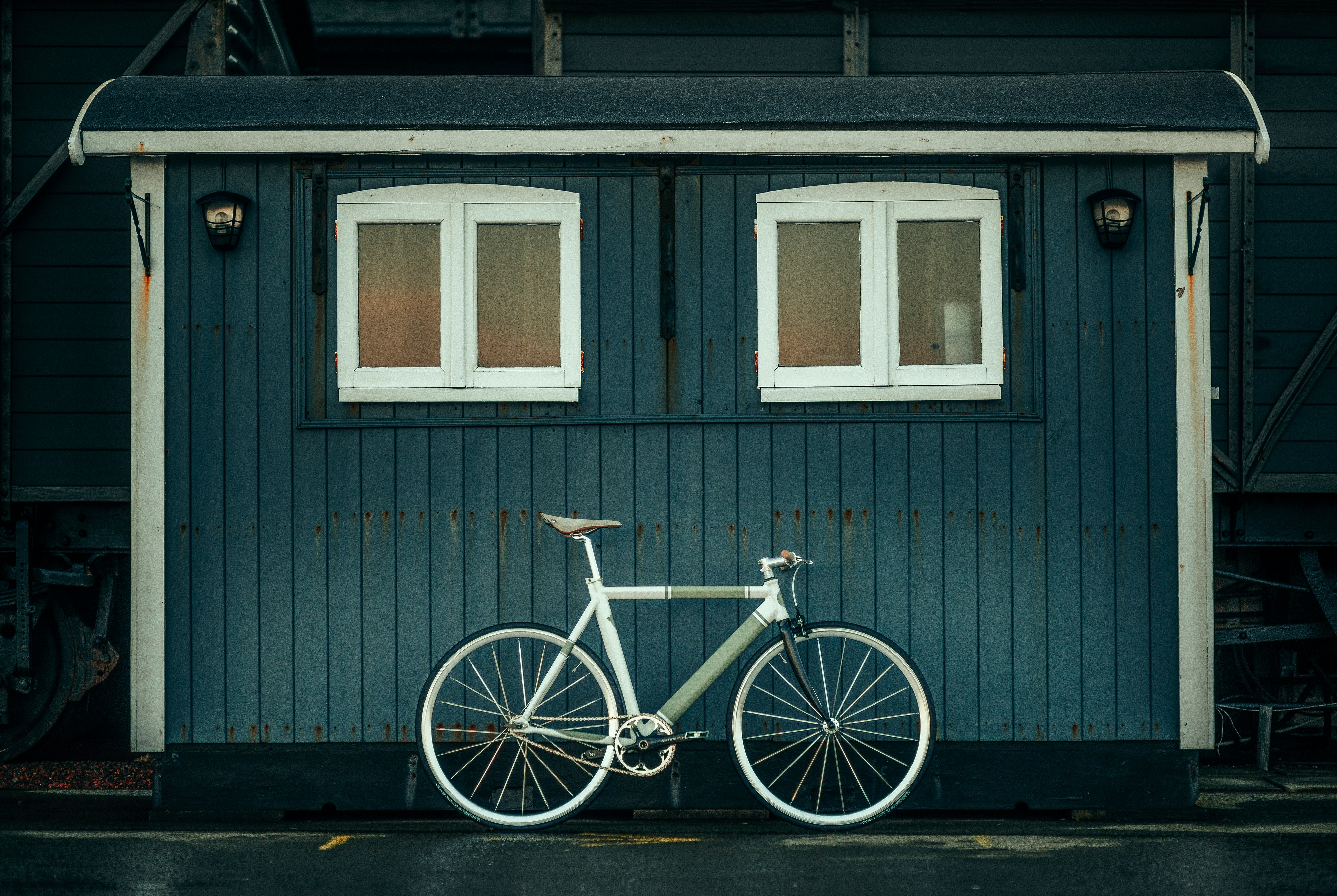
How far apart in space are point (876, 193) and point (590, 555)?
2.00 meters

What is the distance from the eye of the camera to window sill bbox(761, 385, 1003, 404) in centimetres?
468

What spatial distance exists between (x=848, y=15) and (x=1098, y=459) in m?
3.54

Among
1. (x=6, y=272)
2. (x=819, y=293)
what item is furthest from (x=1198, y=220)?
(x=6, y=272)

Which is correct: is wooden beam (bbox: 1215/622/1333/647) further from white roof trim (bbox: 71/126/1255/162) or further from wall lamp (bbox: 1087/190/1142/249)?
white roof trim (bbox: 71/126/1255/162)

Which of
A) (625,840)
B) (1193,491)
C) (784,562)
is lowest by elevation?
(625,840)

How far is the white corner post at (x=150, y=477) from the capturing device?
4625 mm

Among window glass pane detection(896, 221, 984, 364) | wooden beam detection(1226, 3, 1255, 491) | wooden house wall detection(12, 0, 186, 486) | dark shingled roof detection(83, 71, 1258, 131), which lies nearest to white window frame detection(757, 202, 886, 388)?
window glass pane detection(896, 221, 984, 364)

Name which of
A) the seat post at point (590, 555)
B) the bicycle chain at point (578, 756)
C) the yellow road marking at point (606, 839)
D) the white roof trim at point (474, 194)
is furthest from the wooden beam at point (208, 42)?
the yellow road marking at point (606, 839)

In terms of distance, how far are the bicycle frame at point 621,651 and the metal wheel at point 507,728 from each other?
0.06 meters

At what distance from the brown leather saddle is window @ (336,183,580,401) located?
1.87ft

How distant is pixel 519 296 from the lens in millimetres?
4762

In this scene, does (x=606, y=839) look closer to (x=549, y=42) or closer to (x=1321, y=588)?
(x=1321, y=588)

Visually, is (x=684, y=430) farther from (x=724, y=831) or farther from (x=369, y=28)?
(x=369, y=28)

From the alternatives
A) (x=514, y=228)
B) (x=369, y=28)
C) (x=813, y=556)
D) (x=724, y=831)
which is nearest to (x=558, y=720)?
(x=724, y=831)
